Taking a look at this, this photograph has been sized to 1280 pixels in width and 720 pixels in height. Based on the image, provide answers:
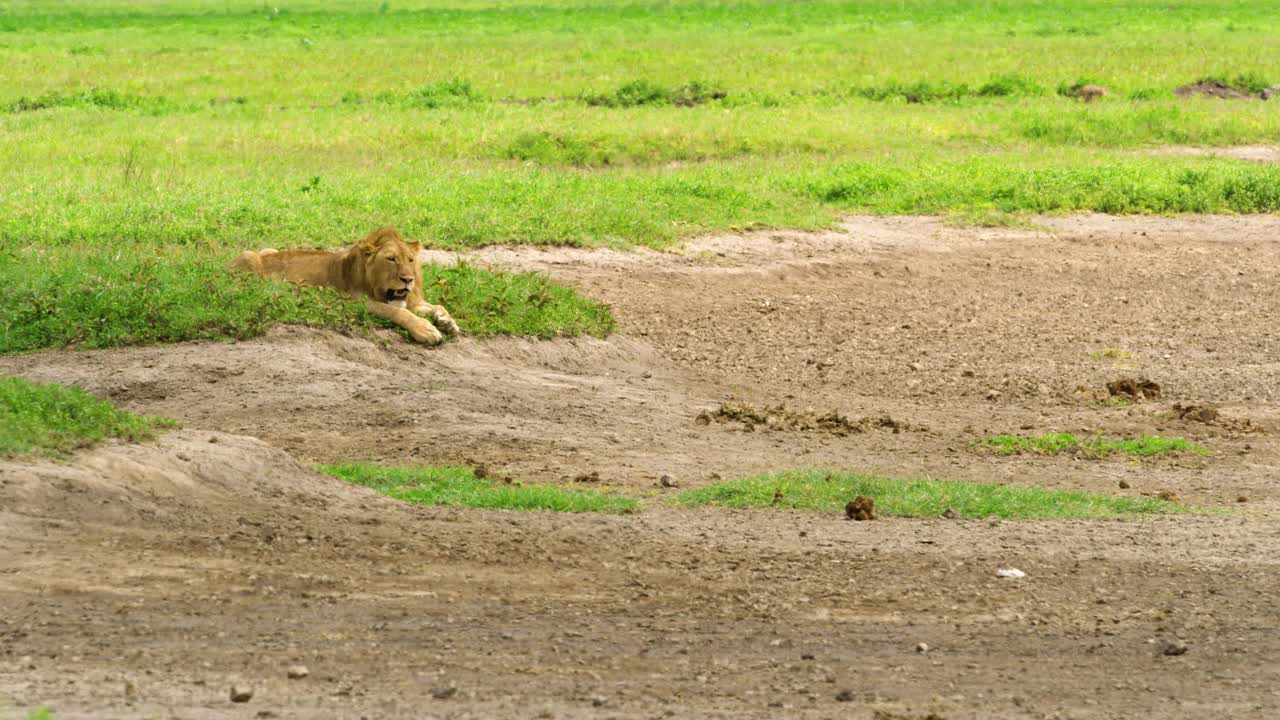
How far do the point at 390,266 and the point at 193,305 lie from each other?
1221 mm

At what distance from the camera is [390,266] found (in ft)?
36.5

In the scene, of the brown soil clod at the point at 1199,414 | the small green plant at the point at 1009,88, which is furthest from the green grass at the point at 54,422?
the small green plant at the point at 1009,88

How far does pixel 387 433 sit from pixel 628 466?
52.5 inches

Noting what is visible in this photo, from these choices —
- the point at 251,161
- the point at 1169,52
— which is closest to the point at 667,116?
the point at 251,161

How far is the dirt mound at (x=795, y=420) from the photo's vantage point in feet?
33.6

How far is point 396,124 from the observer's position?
78.1 feet

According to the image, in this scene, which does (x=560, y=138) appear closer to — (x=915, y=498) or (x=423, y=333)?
(x=423, y=333)

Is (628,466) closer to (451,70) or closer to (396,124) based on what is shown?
(396,124)

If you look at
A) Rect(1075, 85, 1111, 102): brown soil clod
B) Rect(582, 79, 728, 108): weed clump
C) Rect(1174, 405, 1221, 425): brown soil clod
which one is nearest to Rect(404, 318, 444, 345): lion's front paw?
Rect(1174, 405, 1221, 425): brown soil clod

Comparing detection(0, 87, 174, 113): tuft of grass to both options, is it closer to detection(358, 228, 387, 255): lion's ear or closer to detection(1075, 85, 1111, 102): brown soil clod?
detection(1075, 85, 1111, 102): brown soil clod

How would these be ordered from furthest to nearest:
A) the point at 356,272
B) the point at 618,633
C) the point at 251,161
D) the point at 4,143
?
1. the point at 4,143
2. the point at 251,161
3. the point at 356,272
4. the point at 618,633

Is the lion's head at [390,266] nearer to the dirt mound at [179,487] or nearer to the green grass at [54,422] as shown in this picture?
the dirt mound at [179,487]

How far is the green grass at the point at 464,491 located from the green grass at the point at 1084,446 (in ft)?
8.63

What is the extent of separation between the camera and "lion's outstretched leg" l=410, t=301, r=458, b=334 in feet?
37.0
